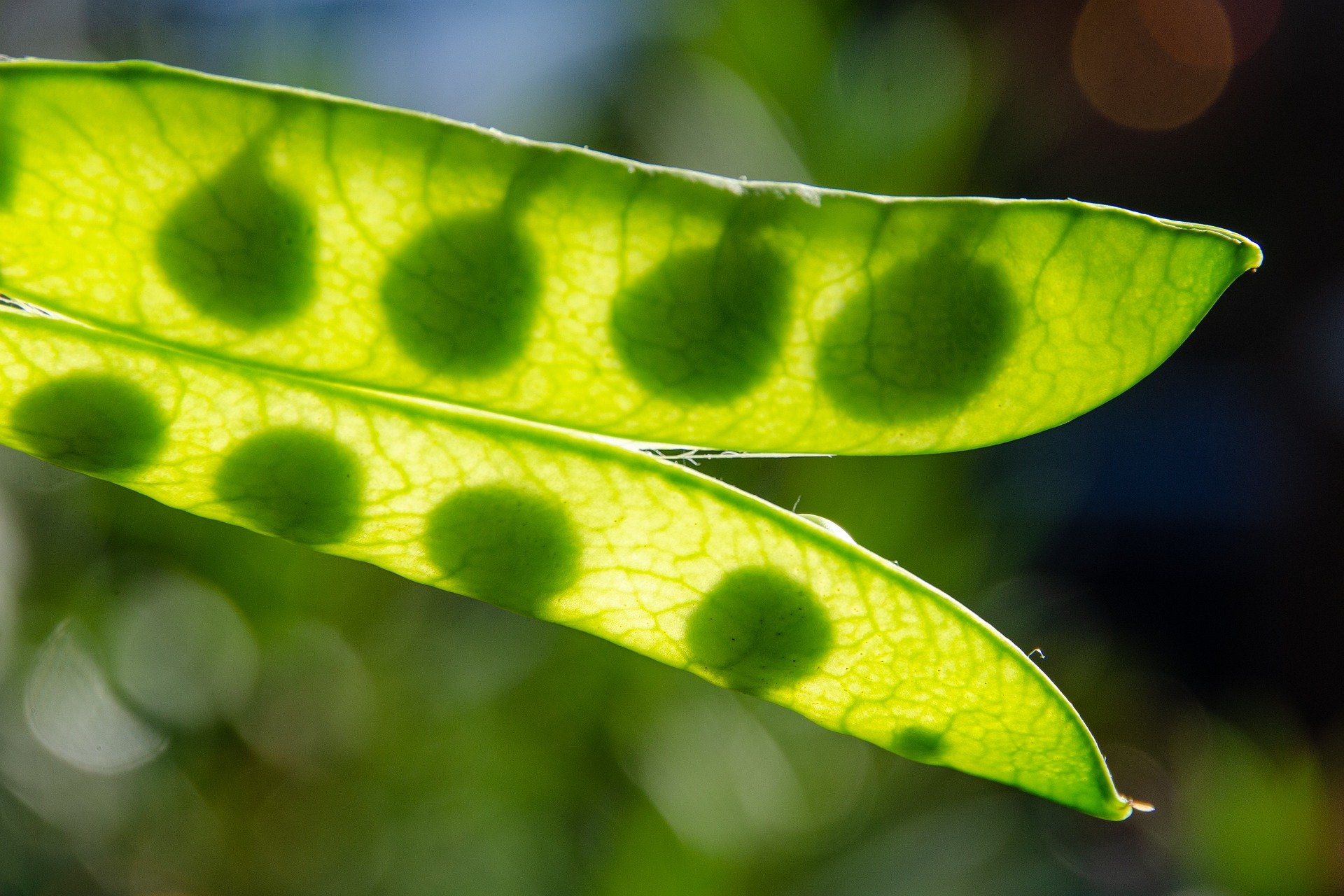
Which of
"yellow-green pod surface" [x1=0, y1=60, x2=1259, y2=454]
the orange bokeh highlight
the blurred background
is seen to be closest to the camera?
"yellow-green pod surface" [x1=0, y1=60, x2=1259, y2=454]

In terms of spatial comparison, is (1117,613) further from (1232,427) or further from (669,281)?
(669,281)

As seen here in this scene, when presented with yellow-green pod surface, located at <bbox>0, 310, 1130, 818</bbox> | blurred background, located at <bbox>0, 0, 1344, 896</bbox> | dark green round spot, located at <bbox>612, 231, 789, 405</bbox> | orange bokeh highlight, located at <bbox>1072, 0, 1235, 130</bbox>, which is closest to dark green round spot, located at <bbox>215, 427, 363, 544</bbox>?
yellow-green pod surface, located at <bbox>0, 310, 1130, 818</bbox>

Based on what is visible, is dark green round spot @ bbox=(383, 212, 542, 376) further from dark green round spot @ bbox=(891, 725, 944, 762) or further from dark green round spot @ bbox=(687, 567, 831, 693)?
dark green round spot @ bbox=(891, 725, 944, 762)

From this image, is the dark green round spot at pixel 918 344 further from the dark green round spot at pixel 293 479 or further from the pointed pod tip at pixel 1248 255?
the dark green round spot at pixel 293 479

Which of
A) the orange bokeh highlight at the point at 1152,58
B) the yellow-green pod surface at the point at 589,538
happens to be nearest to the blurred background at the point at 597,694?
the yellow-green pod surface at the point at 589,538

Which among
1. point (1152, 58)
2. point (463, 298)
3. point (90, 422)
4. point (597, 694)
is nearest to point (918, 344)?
point (463, 298)
